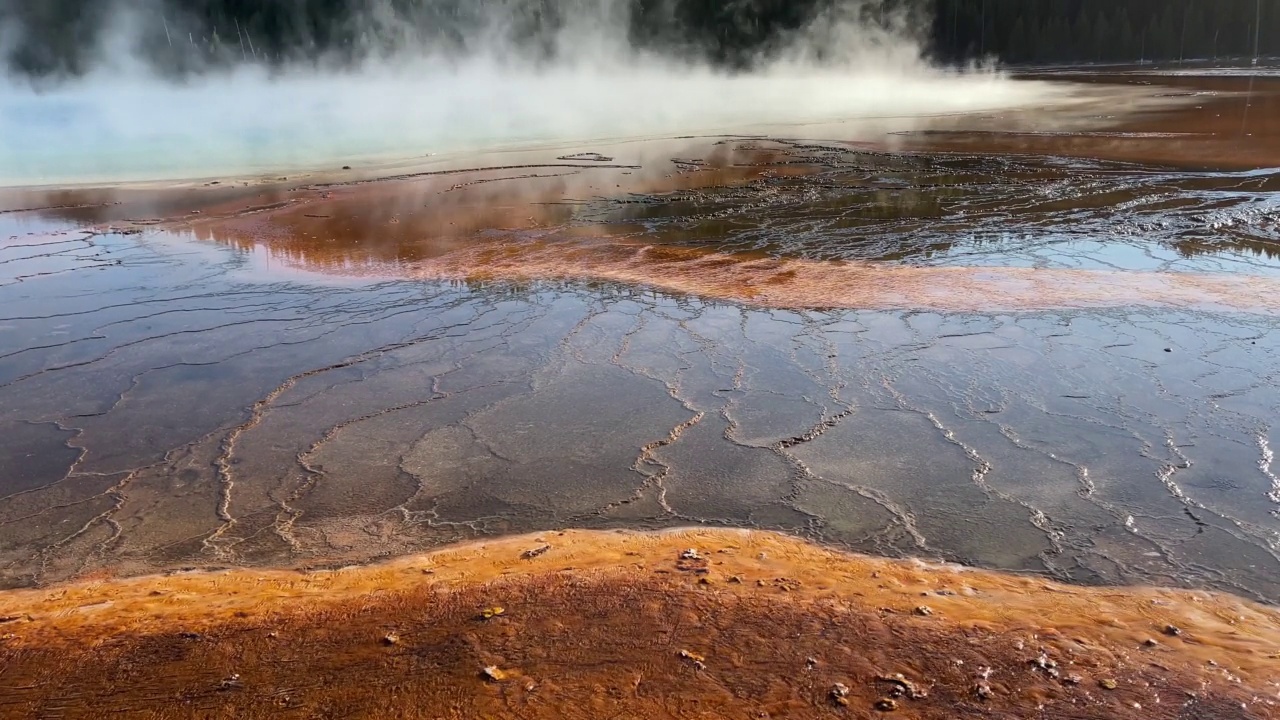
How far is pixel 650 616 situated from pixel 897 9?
51.3m

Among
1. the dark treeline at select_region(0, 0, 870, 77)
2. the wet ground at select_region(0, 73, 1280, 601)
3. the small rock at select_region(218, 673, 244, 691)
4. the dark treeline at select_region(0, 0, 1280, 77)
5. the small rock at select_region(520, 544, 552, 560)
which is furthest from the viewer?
the dark treeline at select_region(0, 0, 870, 77)

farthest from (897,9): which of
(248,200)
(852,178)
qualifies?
(248,200)

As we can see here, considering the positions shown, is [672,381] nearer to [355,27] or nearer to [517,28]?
[517,28]

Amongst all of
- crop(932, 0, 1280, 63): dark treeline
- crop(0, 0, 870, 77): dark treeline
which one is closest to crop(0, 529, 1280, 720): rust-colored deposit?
crop(0, 0, 870, 77): dark treeline

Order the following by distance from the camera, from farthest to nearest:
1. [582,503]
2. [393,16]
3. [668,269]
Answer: [393,16]
[668,269]
[582,503]

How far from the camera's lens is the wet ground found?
3504 millimetres

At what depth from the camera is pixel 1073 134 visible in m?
15.6

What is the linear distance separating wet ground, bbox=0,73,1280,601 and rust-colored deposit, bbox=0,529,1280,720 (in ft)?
0.90

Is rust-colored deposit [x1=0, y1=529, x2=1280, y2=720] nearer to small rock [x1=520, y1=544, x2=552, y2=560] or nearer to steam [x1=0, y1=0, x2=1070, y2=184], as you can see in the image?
small rock [x1=520, y1=544, x2=552, y2=560]

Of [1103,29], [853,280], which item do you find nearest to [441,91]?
[853,280]

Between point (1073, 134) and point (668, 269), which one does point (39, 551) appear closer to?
point (668, 269)

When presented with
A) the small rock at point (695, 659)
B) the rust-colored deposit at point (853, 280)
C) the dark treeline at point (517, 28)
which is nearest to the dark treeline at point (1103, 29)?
the dark treeline at point (517, 28)

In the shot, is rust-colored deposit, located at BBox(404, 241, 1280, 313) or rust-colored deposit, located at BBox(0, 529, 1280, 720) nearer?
rust-colored deposit, located at BBox(0, 529, 1280, 720)

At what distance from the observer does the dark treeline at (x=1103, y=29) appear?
1608 inches
